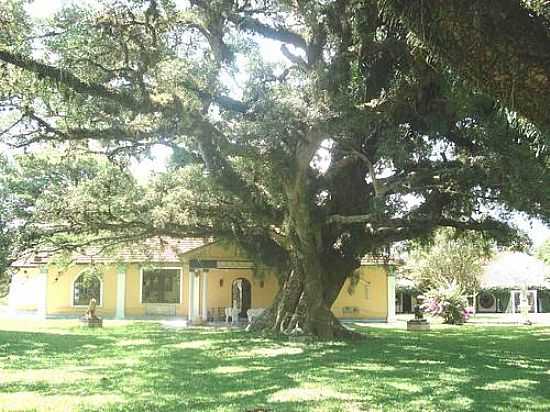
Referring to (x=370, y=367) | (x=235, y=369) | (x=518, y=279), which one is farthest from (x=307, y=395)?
(x=518, y=279)

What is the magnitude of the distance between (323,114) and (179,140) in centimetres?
516

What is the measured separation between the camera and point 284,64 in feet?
57.6

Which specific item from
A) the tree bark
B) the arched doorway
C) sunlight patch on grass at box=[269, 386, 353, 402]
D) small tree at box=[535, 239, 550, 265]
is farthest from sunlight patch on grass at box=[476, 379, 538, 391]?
small tree at box=[535, 239, 550, 265]

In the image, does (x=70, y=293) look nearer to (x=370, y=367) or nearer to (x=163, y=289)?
(x=163, y=289)

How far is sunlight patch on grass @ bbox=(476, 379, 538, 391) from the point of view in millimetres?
10352

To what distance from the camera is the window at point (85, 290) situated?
32688 mm

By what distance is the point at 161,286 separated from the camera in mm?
33000

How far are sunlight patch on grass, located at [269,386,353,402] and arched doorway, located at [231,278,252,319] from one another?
2257cm

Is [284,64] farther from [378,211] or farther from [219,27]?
[378,211]

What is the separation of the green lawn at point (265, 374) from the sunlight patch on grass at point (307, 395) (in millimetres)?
16

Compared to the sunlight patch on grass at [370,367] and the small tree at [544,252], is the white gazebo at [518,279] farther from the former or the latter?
the sunlight patch on grass at [370,367]

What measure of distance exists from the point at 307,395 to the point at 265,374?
8.15 ft

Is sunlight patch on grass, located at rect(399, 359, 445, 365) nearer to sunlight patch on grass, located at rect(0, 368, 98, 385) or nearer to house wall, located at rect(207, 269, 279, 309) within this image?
sunlight patch on grass, located at rect(0, 368, 98, 385)

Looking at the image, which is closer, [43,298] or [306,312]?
[306,312]
